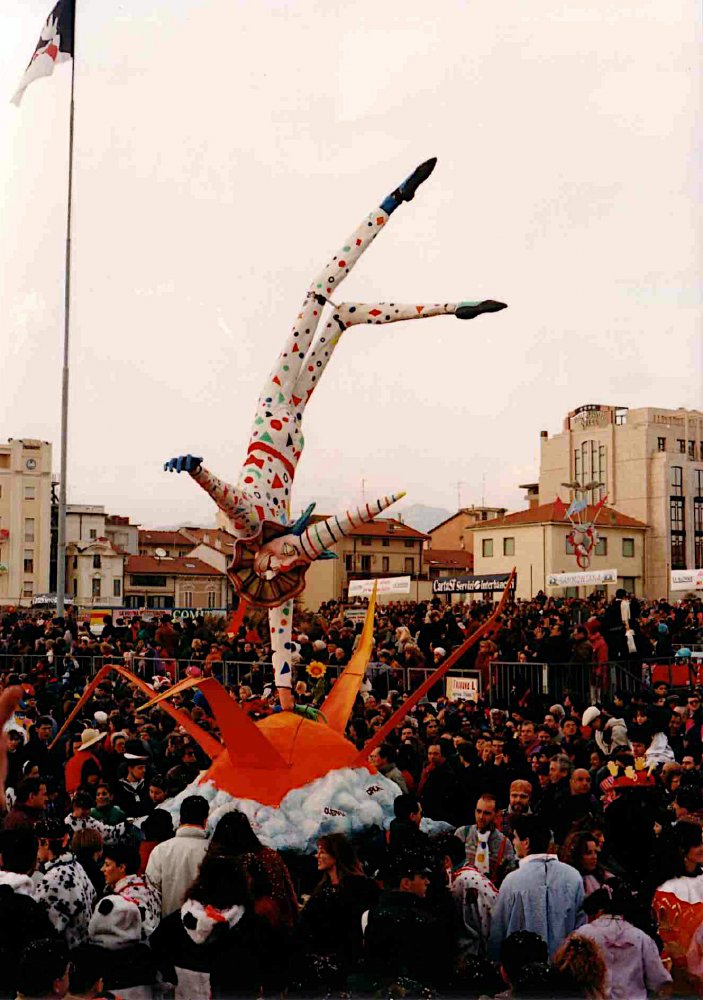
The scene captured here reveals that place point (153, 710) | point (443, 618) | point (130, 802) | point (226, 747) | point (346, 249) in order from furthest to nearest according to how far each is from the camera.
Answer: point (443, 618)
point (153, 710)
point (346, 249)
point (226, 747)
point (130, 802)

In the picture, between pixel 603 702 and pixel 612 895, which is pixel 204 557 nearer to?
pixel 603 702

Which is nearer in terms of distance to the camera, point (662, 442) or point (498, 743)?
point (498, 743)

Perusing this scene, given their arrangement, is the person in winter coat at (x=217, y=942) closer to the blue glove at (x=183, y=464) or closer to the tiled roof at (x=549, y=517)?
the blue glove at (x=183, y=464)

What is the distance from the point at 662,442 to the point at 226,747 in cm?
6211

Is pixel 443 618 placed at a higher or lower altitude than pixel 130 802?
higher

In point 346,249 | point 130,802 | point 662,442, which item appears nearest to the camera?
point 130,802

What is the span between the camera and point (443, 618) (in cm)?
1856

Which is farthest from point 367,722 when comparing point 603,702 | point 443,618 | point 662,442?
point 662,442

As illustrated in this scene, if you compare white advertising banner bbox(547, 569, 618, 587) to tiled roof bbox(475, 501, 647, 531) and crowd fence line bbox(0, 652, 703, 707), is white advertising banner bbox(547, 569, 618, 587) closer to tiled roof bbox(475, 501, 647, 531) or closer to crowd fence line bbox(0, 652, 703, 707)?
crowd fence line bbox(0, 652, 703, 707)

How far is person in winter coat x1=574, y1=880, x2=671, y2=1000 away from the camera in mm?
4688

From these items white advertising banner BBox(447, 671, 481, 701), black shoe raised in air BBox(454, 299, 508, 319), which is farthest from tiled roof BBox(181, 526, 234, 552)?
black shoe raised in air BBox(454, 299, 508, 319)

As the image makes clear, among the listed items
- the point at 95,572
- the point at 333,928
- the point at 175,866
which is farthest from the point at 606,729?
the point at 95,572

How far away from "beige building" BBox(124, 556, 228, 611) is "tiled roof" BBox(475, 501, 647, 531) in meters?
19.7

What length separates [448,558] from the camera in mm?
72875
